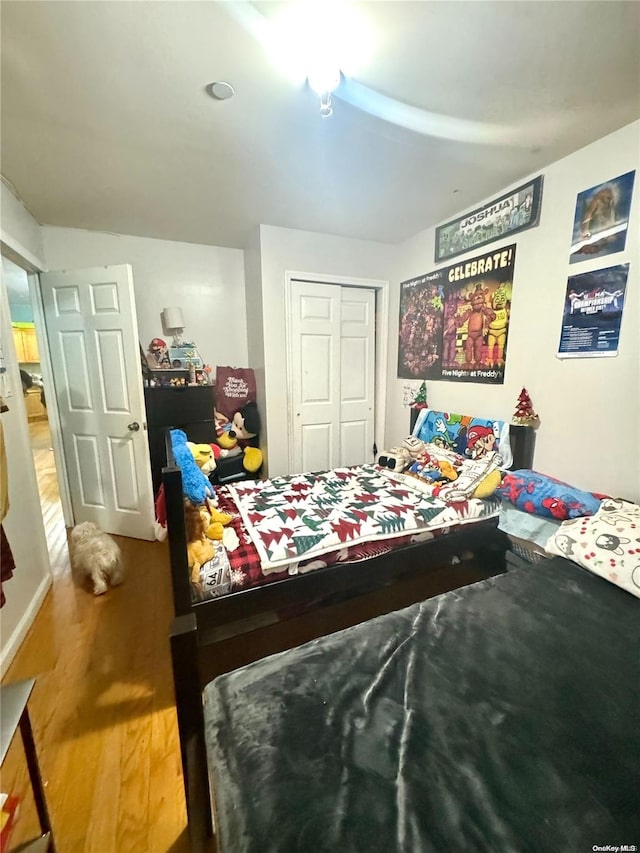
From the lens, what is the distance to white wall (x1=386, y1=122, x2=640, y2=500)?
1.68m

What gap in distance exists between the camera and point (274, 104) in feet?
4.87

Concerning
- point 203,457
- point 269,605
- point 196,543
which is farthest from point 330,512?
point 203,457

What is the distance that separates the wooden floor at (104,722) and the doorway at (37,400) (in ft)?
2.52

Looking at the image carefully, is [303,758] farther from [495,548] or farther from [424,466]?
[424,466]

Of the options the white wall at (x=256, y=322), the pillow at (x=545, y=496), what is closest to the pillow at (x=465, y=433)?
the pillow at (x=545, y=496)

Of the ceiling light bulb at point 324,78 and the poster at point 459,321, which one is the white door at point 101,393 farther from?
the poster at point 459,321

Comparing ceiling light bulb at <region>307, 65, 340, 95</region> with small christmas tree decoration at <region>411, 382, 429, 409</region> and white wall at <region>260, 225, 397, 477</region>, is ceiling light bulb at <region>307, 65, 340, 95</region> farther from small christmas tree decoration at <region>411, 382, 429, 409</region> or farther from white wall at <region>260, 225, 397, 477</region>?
small christmas tree decoration at <region>411, 382, 429, 409</region>

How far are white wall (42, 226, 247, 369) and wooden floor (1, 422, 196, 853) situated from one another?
2.19m

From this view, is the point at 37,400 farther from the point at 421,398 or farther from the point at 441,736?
the point at 441,736

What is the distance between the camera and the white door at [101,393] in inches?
97.5

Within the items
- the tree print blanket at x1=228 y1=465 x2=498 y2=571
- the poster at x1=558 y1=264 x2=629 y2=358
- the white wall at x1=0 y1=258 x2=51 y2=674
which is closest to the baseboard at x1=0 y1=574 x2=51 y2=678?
the white wall at x1=0 y1=258 x2=51 y2=674

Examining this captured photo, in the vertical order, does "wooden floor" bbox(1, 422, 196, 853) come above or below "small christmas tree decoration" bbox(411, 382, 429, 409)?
below

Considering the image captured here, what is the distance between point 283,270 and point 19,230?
71.5 inches

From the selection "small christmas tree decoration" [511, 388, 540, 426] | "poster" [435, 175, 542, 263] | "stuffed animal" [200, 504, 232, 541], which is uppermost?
"poster" [435, 175, 542, 263]
